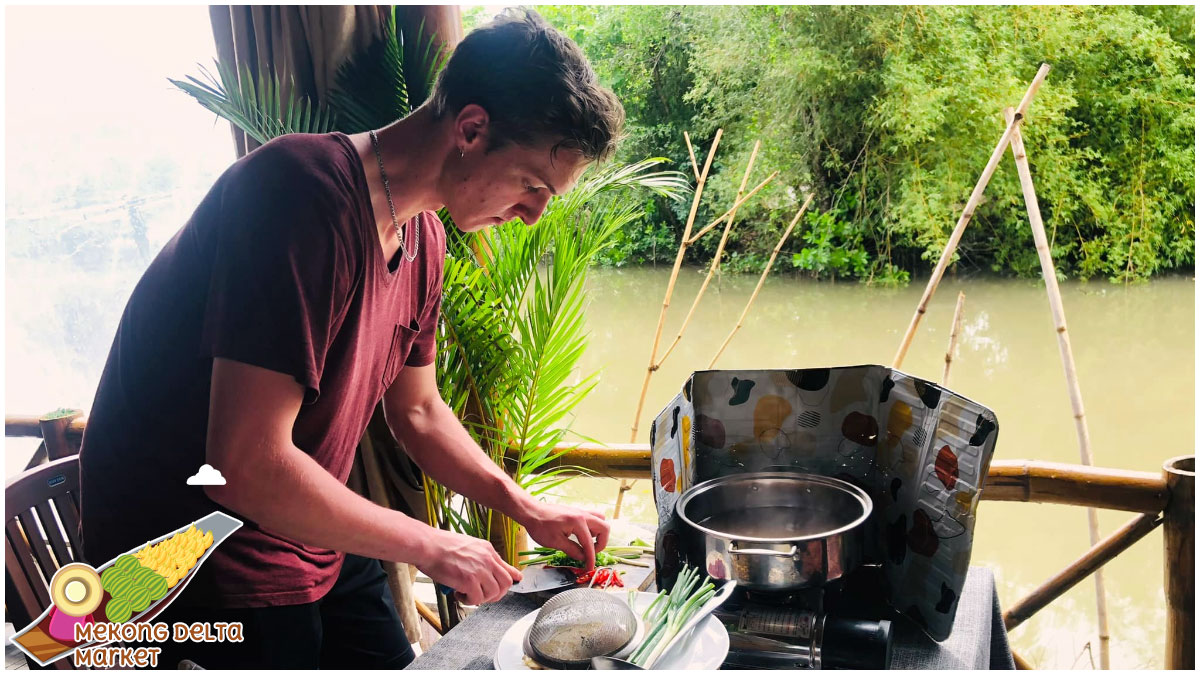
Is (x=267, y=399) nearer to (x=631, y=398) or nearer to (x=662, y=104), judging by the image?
(x=631, y=398)

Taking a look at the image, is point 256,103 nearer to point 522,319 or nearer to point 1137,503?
point 522,319

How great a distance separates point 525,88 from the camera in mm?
1117

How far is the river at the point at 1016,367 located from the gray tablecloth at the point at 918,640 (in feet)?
10.2

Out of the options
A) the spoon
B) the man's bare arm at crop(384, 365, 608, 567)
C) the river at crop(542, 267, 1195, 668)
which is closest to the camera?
the spoon

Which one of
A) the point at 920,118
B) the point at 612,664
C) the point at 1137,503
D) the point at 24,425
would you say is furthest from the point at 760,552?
the point at 920,118

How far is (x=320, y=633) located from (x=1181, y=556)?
1.92 metres

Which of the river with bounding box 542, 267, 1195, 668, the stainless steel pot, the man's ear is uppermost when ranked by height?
the man's ear

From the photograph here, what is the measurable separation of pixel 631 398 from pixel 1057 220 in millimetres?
3854

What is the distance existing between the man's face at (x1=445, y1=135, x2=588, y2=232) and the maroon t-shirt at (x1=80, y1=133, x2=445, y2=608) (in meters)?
0.14

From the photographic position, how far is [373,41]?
2.23m

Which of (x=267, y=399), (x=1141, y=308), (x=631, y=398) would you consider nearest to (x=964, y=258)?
(x=1141, y=308)

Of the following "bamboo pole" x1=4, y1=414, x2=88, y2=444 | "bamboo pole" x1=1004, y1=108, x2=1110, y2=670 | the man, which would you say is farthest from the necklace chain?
"bamboo pole" x1=4, y1=414, x2=88, y2=444

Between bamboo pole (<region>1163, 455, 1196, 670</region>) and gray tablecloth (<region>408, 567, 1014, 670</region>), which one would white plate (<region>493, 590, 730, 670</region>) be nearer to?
gray tablecloth (<region>408, 567, 1014, 670</region>)

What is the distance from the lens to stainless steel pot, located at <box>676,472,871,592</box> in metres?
1.00
